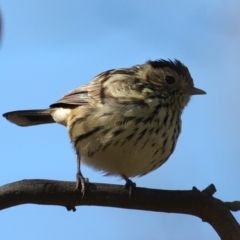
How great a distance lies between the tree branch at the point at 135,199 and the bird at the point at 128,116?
2.02ft

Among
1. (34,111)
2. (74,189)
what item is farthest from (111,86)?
(74,189)

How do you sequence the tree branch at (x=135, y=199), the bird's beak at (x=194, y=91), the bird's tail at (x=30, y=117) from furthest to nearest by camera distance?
the bird's tail at (x=30, y=117) → the bird's beak at (x=194, y=91) → the tree branch at (x=135, y=199)

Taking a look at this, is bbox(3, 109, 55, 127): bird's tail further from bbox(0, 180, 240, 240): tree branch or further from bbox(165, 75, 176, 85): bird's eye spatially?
bbox(0, 180, 240, 240): tree branch

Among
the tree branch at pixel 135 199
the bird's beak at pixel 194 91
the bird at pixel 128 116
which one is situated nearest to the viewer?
the tree branch at pixel 135 199

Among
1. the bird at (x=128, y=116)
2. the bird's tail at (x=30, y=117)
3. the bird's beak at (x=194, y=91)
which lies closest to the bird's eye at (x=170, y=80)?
the bird at (x=128, y=116)

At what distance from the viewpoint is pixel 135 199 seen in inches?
134

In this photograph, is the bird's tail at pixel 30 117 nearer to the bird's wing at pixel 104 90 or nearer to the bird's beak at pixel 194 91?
the bird's wing at pixel 104 90

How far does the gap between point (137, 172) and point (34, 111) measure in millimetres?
1419

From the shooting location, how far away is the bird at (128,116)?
4.34 m

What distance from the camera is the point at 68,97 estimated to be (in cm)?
511

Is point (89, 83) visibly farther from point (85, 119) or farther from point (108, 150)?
point (108, 150)

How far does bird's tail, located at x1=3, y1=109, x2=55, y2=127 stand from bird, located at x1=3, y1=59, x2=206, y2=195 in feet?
1.17

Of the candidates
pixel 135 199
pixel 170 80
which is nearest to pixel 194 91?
pixel 170 80

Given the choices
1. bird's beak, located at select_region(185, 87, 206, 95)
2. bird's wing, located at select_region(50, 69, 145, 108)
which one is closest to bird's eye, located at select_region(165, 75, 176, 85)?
bird's beak, located at select_region(185, 87, 206, 95)
